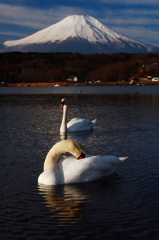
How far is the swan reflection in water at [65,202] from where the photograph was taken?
6848mm

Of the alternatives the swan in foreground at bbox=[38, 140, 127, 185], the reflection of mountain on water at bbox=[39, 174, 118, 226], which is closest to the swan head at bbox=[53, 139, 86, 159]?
the swan in foreground at bbox=[38, 140, 127, 185]

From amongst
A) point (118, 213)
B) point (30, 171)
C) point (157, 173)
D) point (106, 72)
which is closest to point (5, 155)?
point (30, 171)

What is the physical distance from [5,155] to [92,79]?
7024 inches

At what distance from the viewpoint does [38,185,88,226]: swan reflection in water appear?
270 inches

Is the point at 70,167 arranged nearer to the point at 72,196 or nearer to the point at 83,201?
the point at 72,196

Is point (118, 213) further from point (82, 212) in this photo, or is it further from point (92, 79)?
point (92, 79)

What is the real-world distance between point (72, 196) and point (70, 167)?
79 centimetres

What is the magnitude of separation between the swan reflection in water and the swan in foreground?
218 millimetres

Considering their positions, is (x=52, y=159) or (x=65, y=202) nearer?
(x=65, y=202)

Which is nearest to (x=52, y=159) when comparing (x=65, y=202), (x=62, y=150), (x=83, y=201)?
(x=62, y=150)

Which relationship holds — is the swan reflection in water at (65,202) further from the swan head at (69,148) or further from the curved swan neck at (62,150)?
the swan head at (69,148)

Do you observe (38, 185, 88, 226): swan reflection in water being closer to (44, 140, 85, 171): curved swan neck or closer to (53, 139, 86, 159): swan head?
(44, 140, 85, 171): curved swan neck

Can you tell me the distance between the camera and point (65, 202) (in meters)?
7.63

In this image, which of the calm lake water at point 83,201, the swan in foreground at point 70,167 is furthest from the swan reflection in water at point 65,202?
the swan in foreground at point 70,167
